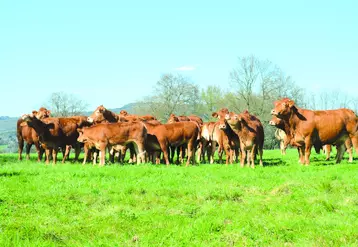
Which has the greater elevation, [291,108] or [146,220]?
[291,108]

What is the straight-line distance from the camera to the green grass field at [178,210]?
6.77m

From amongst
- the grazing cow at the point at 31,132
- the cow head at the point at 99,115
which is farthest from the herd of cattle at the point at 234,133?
the grazing cow at the point at 31,132

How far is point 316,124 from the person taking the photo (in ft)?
57.6

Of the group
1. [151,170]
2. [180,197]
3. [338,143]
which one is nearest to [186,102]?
[338,143]

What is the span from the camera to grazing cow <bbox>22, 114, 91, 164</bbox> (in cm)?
1909

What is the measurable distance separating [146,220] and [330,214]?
10.8ft

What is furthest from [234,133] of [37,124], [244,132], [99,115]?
[37,124]

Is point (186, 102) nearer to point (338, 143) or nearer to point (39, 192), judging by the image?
point (338, 143)

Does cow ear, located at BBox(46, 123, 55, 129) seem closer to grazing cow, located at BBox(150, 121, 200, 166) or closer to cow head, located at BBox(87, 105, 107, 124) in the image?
cow head, located at BBox(87, 105, 107, 124)

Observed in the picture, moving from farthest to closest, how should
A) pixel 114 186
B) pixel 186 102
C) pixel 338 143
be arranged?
pixel 186 102
pixel 338 143
pixel 114 186

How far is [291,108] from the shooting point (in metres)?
17.8

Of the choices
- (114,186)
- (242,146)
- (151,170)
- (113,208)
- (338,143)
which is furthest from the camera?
(338,143)

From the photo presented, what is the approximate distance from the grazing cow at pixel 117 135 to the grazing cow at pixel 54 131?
2.33 metres

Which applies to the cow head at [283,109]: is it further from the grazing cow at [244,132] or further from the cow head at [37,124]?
the cow head at [37,124]
